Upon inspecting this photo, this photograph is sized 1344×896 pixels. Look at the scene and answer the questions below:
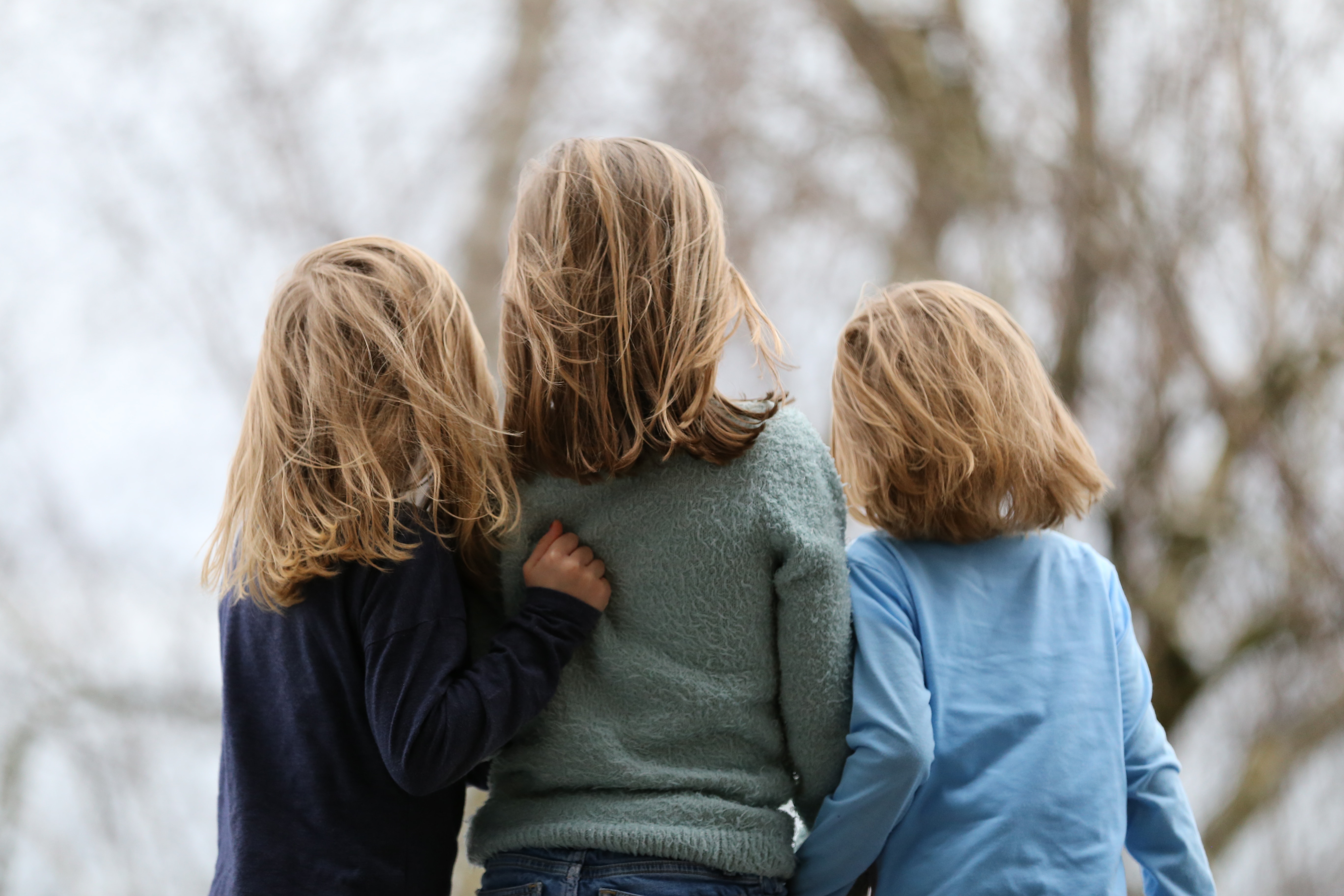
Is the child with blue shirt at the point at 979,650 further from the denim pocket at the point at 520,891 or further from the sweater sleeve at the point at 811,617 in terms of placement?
the denim pocket at the point at 520,891

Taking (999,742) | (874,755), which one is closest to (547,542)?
(874,755)

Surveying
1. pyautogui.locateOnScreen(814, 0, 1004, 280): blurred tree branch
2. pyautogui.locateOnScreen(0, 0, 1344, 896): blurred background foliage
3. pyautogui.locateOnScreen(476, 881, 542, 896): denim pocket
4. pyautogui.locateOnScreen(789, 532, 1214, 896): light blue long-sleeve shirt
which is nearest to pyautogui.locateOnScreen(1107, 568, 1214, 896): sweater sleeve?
pyautogui.locateOnScreen(789, 532, 1214, 896): light blue long-sleeve shirt

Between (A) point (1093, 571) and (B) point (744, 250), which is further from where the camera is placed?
(B) point (744, 250)

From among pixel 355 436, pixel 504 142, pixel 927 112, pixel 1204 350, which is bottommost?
pixel 355 436

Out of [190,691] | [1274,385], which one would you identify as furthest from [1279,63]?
[190,691]

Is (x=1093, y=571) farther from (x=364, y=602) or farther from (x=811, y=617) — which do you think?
(x=364, y=602)

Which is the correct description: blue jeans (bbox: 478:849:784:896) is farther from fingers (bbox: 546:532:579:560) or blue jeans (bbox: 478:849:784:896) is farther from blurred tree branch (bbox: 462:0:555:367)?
blurred tree branch (bbox: 462:0:555:367)

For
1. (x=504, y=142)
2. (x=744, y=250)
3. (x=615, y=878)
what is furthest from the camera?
→ (x=504, y=142)

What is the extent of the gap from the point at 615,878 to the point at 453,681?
0.23 meters

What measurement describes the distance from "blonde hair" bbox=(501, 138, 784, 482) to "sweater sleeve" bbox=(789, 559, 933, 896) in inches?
9.1

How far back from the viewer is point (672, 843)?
970 mm

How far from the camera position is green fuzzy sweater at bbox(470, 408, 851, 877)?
3.32 feet

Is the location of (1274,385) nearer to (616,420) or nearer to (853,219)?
(853,219)

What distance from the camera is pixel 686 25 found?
3287mm
